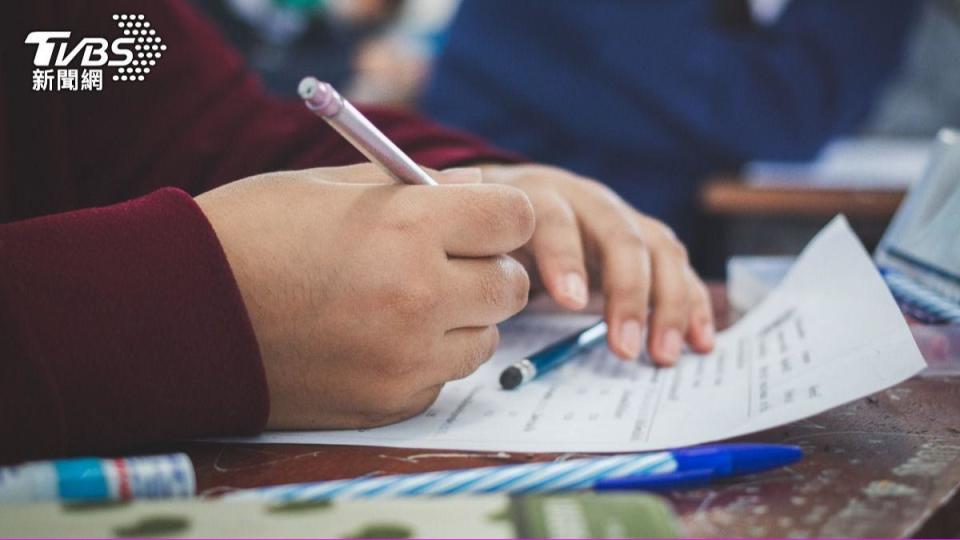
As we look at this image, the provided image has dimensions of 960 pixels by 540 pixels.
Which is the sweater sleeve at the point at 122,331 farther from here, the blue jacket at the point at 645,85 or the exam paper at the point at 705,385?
the blue jacket at the point at 645,85

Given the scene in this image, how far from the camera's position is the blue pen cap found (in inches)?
15.6

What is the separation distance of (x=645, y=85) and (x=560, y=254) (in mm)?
937

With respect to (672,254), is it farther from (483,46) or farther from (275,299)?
(483,46)

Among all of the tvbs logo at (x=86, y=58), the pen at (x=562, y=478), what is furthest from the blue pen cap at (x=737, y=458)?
the tvbs logo at (x=86, y=58)

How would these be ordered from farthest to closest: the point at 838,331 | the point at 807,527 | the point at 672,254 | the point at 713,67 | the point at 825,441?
the point at 713,67
the point at 672,254
the point at 838,331
the point at 825,441
the point at 807,527

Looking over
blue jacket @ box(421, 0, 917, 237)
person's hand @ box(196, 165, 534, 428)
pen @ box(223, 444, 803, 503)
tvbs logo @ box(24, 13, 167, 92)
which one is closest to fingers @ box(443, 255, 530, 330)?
person's hand @ box(196, 165, 534, 428)

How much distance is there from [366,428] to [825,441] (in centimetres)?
20

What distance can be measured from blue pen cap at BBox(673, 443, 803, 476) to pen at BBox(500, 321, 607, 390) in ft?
0.55

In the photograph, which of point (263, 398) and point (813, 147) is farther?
point (813, 147)

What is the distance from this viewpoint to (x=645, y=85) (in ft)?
4.90

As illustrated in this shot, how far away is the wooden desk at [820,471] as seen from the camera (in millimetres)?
368

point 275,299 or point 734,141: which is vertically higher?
point 734,141

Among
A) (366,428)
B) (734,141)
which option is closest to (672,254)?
(366,428)

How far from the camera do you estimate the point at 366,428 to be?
495 millimetres
